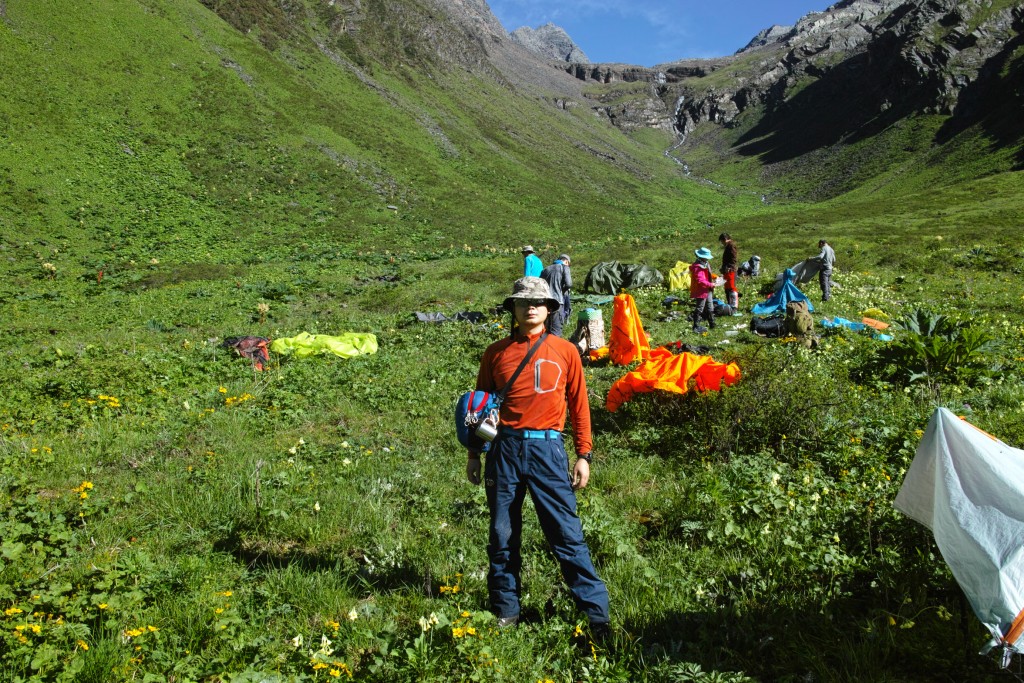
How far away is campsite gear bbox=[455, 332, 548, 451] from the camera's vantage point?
3971 mm

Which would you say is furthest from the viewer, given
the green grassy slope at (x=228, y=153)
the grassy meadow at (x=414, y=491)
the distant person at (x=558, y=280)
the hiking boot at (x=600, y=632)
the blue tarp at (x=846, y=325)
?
the green grassy slope at (x=228, y=153)

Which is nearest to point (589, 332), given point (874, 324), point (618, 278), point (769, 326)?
point (769, 326)

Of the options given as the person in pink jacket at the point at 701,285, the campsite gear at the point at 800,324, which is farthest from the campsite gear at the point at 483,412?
the person in pink jacket at the point at 701,285

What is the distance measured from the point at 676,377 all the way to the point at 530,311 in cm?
427

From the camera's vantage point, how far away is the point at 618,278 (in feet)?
66.9

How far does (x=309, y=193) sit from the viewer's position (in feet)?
132

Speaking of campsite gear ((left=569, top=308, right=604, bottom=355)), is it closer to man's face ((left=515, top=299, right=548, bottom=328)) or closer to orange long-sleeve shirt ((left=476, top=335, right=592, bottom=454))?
orange long-sleeve shirt ((left=476, top=335, right=592, bottom=454))

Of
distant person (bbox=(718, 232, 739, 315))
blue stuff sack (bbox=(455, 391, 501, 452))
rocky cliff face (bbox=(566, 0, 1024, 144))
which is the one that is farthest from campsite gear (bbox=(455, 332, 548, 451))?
rocky cliff face (bbox=(566, 0, 1024, 144))

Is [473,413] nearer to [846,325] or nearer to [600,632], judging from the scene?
[600,632]

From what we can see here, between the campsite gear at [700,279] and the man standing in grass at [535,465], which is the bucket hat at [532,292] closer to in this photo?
the man standing in grass at [535,465]

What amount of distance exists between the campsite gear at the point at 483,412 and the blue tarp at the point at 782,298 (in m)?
12.5

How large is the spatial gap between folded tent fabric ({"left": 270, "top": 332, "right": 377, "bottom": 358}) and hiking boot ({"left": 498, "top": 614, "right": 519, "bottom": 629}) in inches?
344

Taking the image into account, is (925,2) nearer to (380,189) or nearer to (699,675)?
(380,189)

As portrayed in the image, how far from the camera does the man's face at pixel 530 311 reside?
3.96 metres
